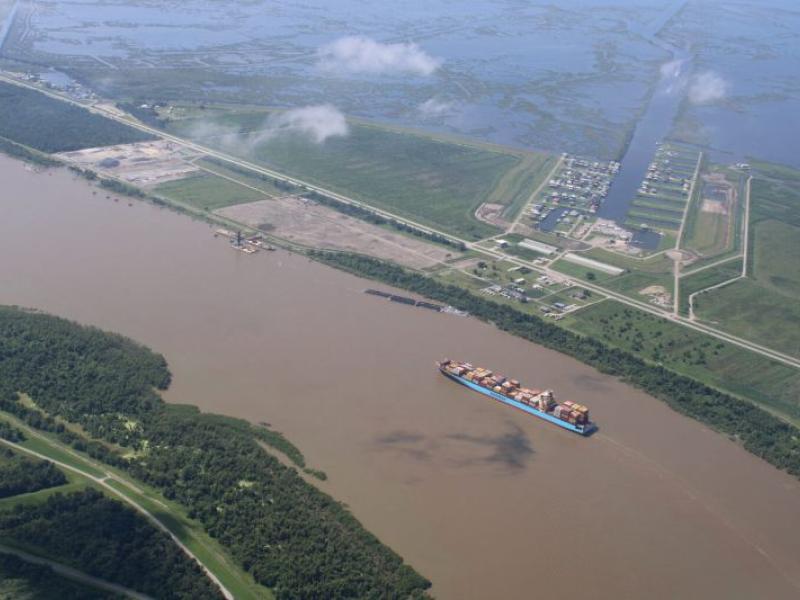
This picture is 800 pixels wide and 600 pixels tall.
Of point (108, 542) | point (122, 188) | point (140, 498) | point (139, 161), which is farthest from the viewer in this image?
point (139, 161)

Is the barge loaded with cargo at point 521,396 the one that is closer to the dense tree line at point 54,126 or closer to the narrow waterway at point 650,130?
the narrow waterway at point 650,130

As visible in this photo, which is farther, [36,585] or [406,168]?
[406,168]

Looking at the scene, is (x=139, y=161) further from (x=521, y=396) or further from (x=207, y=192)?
(x=521, y=396)

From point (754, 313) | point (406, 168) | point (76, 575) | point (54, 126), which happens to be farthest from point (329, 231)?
point (76, 575)

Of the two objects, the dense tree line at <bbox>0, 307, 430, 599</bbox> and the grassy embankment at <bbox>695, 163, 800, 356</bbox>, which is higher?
the grassy embankment at <bbox>695, 163, 800, 356</bbox>

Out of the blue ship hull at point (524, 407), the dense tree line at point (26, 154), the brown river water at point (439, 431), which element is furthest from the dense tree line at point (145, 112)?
the blue ship hull at point (524, 407)

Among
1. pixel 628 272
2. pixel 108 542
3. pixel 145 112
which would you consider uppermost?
Answer: pixel 145 112

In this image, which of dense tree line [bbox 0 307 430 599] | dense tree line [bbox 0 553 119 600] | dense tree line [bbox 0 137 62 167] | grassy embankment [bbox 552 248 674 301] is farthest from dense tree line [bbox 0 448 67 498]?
dense tree line [bbox 0 137 62 167]

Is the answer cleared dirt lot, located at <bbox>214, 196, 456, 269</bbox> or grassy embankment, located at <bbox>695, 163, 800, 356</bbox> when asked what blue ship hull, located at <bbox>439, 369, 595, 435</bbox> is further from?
grassy embankment, located at <bbox>695, 163, 800, 356</bbox>
